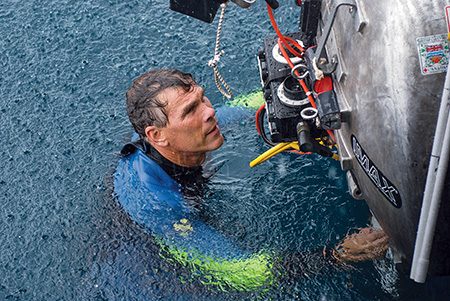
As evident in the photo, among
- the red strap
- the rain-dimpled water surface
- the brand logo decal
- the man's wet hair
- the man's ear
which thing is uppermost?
the red strap

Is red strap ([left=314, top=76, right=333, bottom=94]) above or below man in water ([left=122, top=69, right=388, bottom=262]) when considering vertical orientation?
above

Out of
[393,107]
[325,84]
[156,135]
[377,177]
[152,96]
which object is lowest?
[156,135]

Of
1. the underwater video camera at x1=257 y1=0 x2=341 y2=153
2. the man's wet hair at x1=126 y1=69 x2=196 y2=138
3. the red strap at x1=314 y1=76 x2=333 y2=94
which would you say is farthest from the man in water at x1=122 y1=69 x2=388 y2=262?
the red strap at x1=314 y1=76 x2=333 y2=94

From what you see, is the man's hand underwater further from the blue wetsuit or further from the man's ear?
the man's ear

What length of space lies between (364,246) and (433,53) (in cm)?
115

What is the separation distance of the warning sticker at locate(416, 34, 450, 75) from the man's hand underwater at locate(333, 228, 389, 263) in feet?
3.13

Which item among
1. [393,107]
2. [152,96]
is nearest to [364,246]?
[393,107]

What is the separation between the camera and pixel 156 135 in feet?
10.2

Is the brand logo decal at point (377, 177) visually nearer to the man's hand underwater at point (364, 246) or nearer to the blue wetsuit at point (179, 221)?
the man's hand underwater at point (364, 246)

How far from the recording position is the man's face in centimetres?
306

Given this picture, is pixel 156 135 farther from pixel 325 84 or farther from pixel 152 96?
pixel 325 84

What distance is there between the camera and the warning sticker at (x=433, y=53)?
1.98m

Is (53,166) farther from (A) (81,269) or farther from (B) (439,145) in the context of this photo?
(B) (439,145)

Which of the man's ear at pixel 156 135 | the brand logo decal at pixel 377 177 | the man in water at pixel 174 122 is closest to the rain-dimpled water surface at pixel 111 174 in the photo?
the man in water at pixel 174 122
